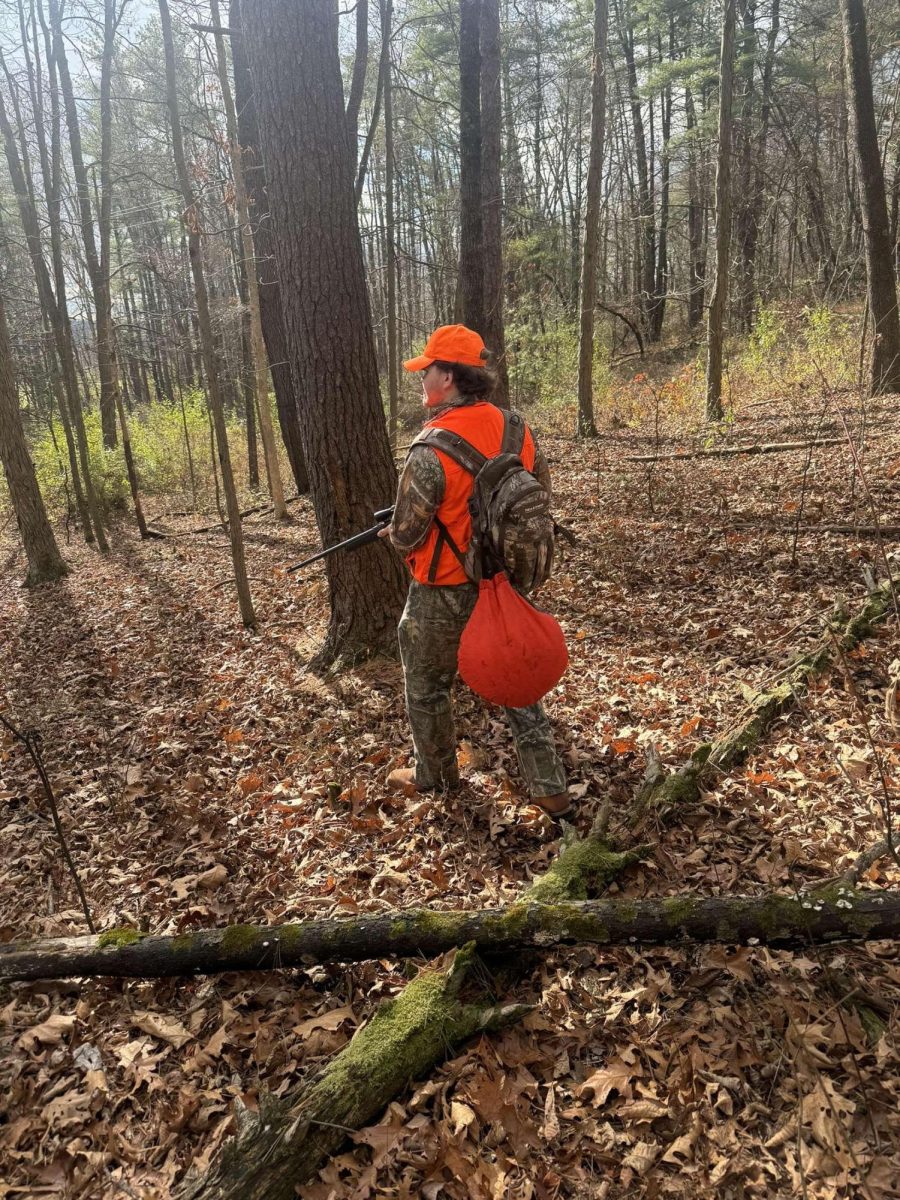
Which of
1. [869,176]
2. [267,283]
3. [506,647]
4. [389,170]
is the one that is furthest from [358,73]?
[506,647]

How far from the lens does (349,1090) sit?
2.21 meters

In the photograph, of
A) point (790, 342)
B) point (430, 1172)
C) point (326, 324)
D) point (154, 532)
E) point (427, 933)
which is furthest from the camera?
point (790, 342)

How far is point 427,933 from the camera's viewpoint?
8.83ft

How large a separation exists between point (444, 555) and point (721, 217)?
41.2 feet

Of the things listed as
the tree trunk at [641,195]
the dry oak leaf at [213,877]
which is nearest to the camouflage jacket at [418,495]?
the dry oak leaf at [213,877]

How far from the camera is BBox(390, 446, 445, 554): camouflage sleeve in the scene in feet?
10.7

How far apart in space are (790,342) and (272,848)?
17.8 meters

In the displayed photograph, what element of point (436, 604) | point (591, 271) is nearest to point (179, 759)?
point (436, 604)

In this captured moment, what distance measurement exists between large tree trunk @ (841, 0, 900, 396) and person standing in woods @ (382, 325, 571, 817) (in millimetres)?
10386

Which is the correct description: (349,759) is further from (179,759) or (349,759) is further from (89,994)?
(89,994)

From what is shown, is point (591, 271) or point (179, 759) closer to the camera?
point (179, 759)

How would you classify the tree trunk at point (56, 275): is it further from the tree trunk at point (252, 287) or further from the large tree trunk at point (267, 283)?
the large tree trunk at point (267, 283)

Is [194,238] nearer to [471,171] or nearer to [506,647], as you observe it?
[471,171]

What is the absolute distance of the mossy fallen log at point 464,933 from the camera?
2387mm
